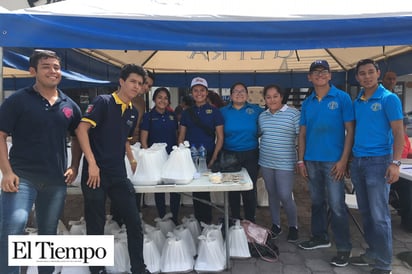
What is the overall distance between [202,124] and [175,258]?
3.99 feet

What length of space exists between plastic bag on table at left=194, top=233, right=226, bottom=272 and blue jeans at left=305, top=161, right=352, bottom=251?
968mm

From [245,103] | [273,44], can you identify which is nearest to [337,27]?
[273,44]

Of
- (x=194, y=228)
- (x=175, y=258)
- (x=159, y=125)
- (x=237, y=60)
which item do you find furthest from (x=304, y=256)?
(x=237, y=60)

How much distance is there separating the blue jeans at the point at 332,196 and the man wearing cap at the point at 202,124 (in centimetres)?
86

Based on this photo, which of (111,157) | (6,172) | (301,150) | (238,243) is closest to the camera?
(6,172)

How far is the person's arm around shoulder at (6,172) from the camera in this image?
1933 millimetres

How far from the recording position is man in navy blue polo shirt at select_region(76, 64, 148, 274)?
7.28ft

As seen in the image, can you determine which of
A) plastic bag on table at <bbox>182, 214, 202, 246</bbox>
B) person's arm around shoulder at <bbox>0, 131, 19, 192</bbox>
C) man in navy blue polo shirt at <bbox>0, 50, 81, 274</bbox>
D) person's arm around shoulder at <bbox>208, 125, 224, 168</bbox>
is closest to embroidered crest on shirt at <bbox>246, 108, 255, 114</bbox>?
person's arm around shoulder at <bbox>208, 125, 224, 168</bbox>

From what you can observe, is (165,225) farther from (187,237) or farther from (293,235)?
(293,235)

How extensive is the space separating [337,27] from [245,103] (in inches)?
43.1

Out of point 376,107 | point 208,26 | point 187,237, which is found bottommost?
point 187,237

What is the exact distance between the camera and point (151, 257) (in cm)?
265

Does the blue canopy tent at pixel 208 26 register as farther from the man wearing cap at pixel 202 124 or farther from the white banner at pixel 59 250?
the white banner at pixel 59 250

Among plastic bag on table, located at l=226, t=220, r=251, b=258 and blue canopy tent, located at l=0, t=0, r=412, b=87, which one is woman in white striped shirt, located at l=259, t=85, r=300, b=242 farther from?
blue canopy tent, located at l=0, t=0, r=412, b=87
